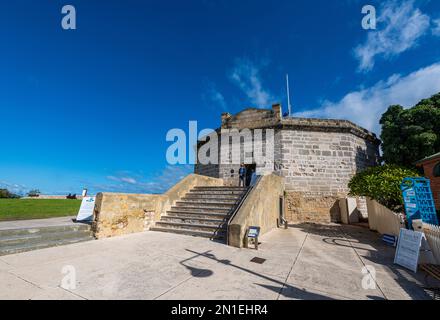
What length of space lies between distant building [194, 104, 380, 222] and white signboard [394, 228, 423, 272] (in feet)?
26.0

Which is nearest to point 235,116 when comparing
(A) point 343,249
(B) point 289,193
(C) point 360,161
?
(B) point 289,193

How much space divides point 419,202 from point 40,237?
10445 mm

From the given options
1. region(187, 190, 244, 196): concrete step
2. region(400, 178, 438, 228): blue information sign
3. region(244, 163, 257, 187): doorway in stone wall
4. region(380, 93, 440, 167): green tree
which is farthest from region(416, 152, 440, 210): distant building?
region(187, 190, 244, 196): concrete step

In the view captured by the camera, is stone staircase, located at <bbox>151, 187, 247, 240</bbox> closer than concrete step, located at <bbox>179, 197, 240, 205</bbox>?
Yes

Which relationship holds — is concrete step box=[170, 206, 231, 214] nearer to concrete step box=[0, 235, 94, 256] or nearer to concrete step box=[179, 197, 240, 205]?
concrete step box=[179, 197, 240, 205]

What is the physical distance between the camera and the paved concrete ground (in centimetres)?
302

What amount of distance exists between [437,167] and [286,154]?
8523 millimetres

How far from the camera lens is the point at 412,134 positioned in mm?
14734

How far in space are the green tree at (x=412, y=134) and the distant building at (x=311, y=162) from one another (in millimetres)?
2664

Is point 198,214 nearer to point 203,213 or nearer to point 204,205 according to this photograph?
point 203,213

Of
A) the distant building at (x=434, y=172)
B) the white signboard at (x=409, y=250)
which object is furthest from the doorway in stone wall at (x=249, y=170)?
the distant building at (x=434, y=172)

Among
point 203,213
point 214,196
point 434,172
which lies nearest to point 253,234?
point 203,213
